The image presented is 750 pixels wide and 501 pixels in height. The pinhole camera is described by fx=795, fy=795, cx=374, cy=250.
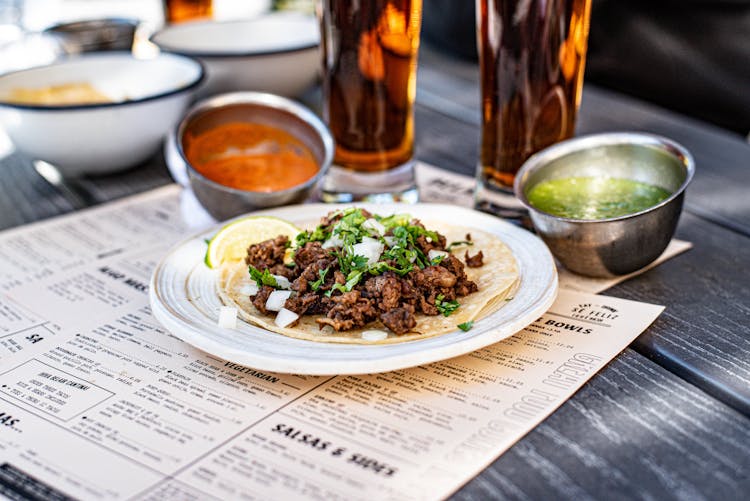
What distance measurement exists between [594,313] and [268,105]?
3.09ft

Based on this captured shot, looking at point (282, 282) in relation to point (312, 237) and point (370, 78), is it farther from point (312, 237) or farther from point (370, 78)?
point (370, 78)

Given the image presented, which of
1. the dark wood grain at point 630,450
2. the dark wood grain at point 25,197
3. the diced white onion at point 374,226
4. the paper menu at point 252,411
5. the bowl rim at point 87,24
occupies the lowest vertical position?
the dark wood grain at point 25,197

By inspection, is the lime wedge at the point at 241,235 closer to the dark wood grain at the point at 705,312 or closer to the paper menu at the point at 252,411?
the paper menu at the point at 252,411

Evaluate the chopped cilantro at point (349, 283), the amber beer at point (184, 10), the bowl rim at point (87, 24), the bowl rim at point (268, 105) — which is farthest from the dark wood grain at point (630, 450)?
the amber beer at point (184, 10)

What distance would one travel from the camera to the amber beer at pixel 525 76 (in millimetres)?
1530

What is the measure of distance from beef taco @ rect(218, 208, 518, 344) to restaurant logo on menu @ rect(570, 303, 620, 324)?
13 cm

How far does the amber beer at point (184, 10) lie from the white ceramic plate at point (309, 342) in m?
1.73

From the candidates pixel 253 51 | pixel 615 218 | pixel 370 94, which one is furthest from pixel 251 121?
pixel 615 218

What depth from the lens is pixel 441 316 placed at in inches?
48.4

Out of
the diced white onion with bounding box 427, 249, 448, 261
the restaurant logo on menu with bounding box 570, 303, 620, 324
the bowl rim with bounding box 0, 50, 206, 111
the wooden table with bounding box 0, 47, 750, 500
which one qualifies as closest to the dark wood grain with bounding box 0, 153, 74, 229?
the wooden table with bounding box 0, 47, 750, 500

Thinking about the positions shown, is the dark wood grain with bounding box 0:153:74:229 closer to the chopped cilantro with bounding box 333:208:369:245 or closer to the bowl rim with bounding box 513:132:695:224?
the chopped cilantro with bounding box 333:208:369:245

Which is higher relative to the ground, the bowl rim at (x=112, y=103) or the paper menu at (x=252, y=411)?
the bowl rim at (x=112, y=103)

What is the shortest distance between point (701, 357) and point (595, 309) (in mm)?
196

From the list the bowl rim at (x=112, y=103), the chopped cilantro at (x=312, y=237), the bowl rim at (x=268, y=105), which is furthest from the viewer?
the bowl rim at (x=112, y=103)
